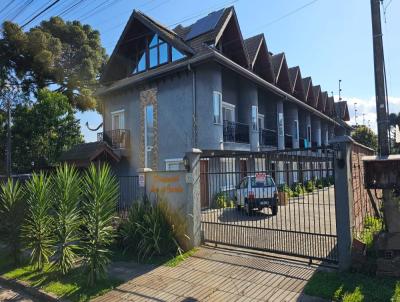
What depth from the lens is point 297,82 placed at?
1042 inches

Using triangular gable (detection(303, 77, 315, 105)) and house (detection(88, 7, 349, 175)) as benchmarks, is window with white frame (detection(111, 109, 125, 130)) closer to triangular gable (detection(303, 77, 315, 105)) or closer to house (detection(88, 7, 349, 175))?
house (detection(88, 7, 349, 175))

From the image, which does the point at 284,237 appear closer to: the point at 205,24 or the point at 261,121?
the point at 205,24

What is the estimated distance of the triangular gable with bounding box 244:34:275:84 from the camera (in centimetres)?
1952

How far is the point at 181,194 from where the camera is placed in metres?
8.16

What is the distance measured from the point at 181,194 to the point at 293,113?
1930 centimetres

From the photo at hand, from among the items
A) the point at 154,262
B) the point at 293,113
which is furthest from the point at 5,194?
the point at 293,113

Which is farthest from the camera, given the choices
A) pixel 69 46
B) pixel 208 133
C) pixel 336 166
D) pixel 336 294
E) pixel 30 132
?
pixel 69 46

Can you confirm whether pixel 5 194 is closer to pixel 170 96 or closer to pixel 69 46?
pixel 170 96

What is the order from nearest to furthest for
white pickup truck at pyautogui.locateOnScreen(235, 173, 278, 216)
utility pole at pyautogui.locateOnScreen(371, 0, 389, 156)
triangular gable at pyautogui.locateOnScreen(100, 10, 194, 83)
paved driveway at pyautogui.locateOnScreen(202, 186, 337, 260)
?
utility pole at pyautogui.locateOnScreen(371, 0, 389, 156), paved driveway at pyautogui.locateOnScreen(202, 186, 337, 260), white pickup truck at pyautogui.locateOnScreen(235, 173, 278, 216), triangular gable at pyautogui.locateOnScreen(100, 10, 194, 83)

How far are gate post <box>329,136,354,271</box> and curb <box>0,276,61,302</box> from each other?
493 centimetres

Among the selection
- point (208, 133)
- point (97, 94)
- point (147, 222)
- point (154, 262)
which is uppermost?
point (97, 94)

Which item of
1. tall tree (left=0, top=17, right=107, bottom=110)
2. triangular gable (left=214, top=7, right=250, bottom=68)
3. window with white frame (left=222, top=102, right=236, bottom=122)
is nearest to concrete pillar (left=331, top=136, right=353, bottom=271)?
window with white frame (left=222, top=102, right=236, bottom=122)

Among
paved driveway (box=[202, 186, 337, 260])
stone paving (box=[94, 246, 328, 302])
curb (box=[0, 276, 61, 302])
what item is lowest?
curb (box=[0, 276, 61, 302])

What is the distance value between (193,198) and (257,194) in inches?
125
